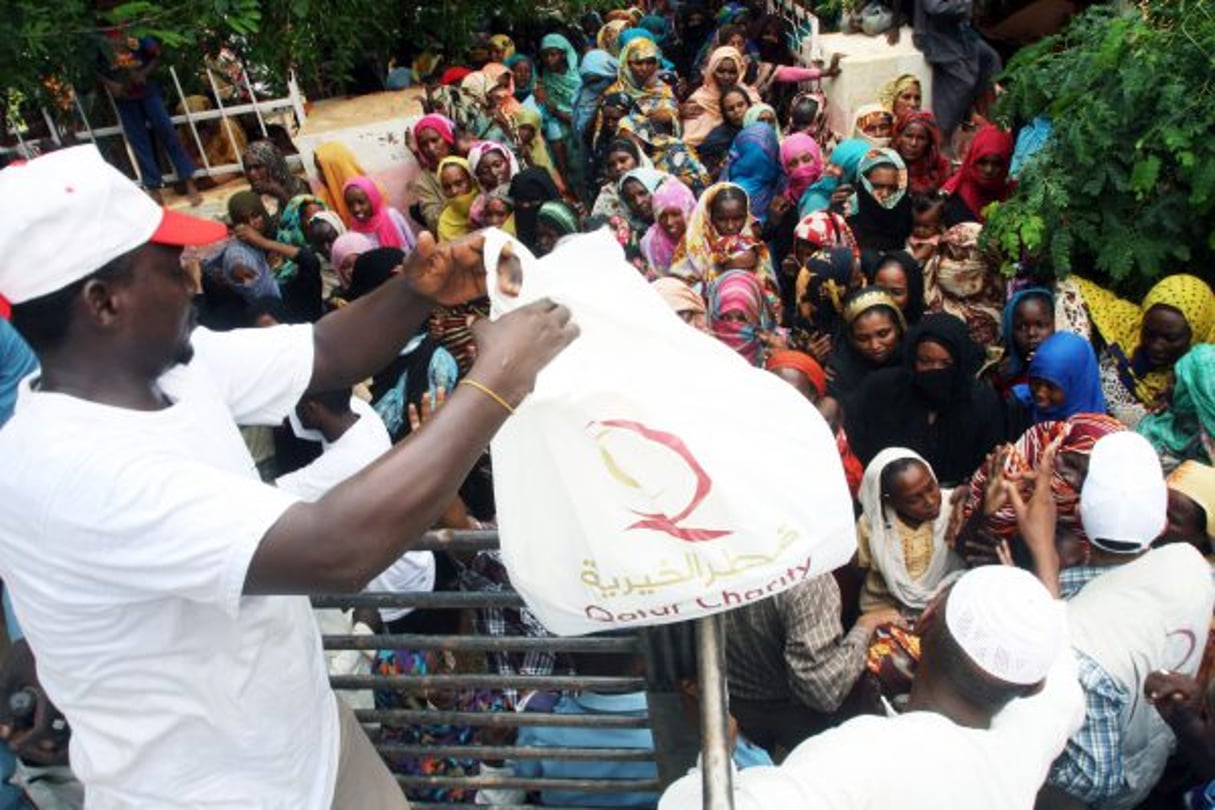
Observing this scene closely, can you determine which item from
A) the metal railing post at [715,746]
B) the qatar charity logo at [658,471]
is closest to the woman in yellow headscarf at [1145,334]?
the qatar charity logo at [658,471]

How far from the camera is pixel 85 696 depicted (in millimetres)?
1478

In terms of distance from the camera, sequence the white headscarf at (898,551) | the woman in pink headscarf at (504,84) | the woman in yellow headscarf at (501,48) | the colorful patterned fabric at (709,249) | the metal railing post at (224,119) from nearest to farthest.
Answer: the white headscarf at (898,551)
the colorful patterned fabric at (709,249)
the metal railing post at (224,119)
the woman in pink headscarf at (504,84)
the woman in yellow headscarf at (501,48)

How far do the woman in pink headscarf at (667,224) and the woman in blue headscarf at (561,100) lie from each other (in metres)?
2.99

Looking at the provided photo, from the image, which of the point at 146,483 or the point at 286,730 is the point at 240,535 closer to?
the point at 146,483

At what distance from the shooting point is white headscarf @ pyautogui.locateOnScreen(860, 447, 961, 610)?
346cm

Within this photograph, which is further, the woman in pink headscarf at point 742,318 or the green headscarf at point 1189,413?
the woman in pink headscarf at point 742,318

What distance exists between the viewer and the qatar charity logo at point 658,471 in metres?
1.57

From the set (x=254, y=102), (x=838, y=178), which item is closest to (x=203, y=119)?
(x=254, y=102)

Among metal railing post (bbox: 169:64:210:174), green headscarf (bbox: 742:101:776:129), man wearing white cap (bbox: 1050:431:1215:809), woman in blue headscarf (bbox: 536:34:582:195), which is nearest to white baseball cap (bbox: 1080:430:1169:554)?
man wearing white cap (bbox: 1050:431:1215:809)

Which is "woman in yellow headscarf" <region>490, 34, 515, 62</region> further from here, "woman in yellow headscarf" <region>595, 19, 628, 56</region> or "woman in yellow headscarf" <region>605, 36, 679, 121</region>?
"woman in yellow headscarf" <region>605, 36, 679, 121</region>

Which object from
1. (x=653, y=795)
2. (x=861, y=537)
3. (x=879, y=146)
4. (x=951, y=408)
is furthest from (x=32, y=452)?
(x=879, y=146)

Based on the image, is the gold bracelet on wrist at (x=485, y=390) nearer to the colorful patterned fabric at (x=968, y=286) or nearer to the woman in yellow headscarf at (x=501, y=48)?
the colorful patterned fabric at (x=968, y=286)

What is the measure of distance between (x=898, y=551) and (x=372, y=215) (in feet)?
16.3

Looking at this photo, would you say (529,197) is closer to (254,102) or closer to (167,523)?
(254,102)
